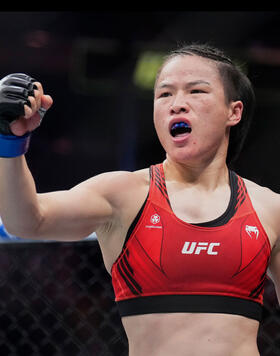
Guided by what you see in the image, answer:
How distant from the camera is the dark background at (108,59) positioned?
5.95m

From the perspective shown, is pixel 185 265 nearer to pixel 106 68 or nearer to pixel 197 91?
pixel 197 91

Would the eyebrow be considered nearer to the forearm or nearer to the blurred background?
the forearm

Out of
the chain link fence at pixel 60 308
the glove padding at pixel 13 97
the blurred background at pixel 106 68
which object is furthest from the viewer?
the blurred background at pixel 106 68

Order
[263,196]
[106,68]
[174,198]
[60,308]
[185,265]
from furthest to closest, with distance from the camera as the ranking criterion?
[106,68], [60,308], [263,196], [174,198], [185,265]

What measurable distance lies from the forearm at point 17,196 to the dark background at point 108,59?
4519 millimetres

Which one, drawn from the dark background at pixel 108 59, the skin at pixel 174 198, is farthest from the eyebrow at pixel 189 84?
the dark background at pixel 108 59

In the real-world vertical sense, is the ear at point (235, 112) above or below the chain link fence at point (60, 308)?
above

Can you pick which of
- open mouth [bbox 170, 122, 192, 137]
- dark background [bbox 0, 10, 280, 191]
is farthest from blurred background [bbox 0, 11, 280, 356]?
open mouth [bbox 170, 122, 192, 137]

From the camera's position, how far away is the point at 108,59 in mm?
6227

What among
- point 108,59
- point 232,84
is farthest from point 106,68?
point 232,84

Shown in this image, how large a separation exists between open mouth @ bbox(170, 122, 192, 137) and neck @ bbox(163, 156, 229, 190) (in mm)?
86

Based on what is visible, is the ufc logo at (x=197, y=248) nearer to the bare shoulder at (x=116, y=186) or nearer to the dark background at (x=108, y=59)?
the bare shoulder at (x=116, y=186)

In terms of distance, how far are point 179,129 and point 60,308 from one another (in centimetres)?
110

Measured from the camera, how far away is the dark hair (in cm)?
167
